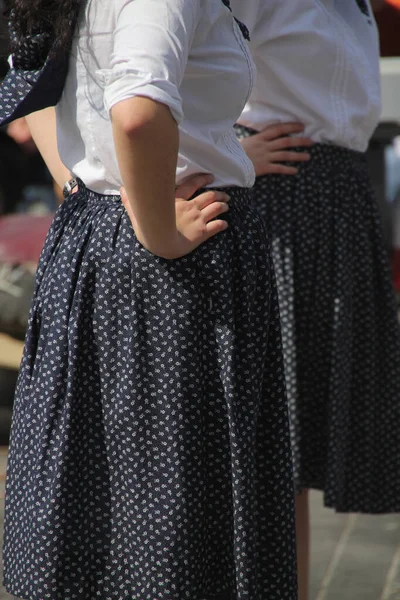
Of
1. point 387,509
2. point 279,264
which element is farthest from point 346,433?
point 279,264

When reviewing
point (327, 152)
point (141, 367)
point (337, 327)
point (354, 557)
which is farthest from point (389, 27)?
point (141, 367)

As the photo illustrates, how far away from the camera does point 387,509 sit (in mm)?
2305

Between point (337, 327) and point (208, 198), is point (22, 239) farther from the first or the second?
point (208, 198)

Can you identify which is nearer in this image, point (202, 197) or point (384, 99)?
point (202, 197)

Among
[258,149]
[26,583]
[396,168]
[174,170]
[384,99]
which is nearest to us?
[174,170]

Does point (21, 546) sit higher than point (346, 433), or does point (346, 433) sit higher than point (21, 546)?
point (21, 546)

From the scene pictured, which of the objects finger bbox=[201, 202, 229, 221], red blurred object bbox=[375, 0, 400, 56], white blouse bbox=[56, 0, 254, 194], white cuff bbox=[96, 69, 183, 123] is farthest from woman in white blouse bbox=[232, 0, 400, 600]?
red blurred object bbox=[375, 0, 400, 56]

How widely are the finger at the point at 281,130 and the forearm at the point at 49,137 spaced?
A: 0.56m

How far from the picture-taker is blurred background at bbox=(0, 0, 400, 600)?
2676 mm

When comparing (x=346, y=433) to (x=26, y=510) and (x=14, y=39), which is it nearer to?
(x=26, y=510)

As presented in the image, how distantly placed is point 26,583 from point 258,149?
1091 mm

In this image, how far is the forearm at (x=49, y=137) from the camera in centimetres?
174

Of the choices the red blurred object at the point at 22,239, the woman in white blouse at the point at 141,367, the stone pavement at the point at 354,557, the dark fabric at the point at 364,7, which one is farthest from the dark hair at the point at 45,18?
the red blurred object at the point at 22,239

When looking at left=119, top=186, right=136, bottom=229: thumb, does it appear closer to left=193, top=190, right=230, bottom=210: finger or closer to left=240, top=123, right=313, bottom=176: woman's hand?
left=193, top=190, right=230, bottom=210: finger
